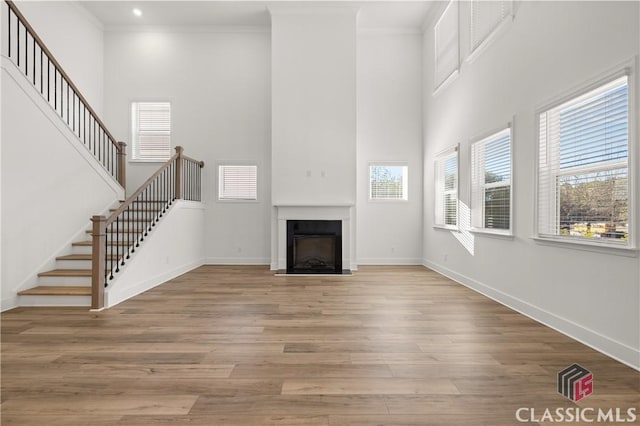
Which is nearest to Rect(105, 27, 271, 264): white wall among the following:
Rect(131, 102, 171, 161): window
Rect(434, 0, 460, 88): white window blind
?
Rect(131, 102, 171, 161): window

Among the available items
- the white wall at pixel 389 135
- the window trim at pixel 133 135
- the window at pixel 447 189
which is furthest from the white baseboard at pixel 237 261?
the window at pixel 447 189

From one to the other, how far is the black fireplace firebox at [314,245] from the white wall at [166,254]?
1951 mm

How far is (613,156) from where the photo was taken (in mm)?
2805

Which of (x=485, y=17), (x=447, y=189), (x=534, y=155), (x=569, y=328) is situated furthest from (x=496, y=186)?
(x=485, y=17)

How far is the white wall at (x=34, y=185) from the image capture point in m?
4.19

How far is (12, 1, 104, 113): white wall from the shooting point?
21.0ft

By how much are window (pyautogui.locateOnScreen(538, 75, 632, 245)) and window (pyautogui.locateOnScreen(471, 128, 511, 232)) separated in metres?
0.74

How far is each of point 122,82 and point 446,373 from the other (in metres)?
8.58

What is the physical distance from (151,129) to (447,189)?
6438 millimetres

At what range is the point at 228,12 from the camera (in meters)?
7.30

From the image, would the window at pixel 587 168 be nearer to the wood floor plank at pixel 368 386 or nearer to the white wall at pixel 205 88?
the wood floor plank at pixel 368 386

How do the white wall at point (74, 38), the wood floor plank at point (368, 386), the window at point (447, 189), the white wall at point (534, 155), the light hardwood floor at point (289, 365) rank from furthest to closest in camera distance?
the white wall at point (74, 38), the window at point (447, 189), the white wall at point (534, 155), the wood floor plank at point (368, 386), the light hardwood floor at point (289, 365)

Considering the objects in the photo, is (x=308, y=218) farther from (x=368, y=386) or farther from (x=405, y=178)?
(x=368, y=386)

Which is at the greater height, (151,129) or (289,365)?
(151,129)
